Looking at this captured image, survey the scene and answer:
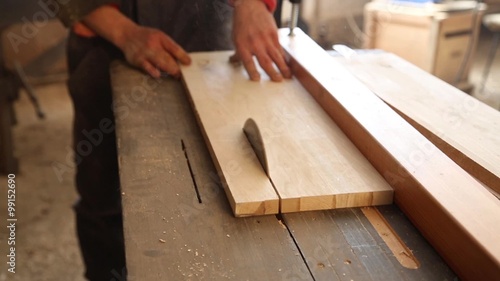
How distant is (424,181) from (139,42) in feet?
2.78

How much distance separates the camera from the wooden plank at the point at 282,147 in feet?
2.87

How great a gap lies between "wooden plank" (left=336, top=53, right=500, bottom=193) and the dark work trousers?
65 centimetres

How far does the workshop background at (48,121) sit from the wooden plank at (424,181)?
1.45 metres

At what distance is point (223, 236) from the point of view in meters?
0.81

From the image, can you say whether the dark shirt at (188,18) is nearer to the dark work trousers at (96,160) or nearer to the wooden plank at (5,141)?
the dark work trousers at (96,160)

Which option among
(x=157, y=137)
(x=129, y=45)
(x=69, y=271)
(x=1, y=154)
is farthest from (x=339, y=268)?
(x=1, y=154)

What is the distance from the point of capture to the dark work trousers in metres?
1.50

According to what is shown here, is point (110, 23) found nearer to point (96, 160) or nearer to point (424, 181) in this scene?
point (96, 160)

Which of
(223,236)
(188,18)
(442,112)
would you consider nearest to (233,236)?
(223,236)

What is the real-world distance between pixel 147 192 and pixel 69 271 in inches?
55.8

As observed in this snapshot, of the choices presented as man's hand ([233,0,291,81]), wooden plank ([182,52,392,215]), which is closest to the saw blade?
wooden plank ([182,52,392,215])

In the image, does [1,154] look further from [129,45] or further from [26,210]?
[129,45]

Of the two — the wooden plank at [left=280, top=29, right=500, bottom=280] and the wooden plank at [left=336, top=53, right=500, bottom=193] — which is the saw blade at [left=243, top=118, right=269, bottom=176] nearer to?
the wooden plank at [left=280, top=29, right=500, bottom=280]

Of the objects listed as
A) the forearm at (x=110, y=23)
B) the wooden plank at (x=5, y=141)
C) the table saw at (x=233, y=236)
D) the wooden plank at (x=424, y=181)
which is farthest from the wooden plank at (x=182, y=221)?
the wooden plank at (x=5, y=141)
